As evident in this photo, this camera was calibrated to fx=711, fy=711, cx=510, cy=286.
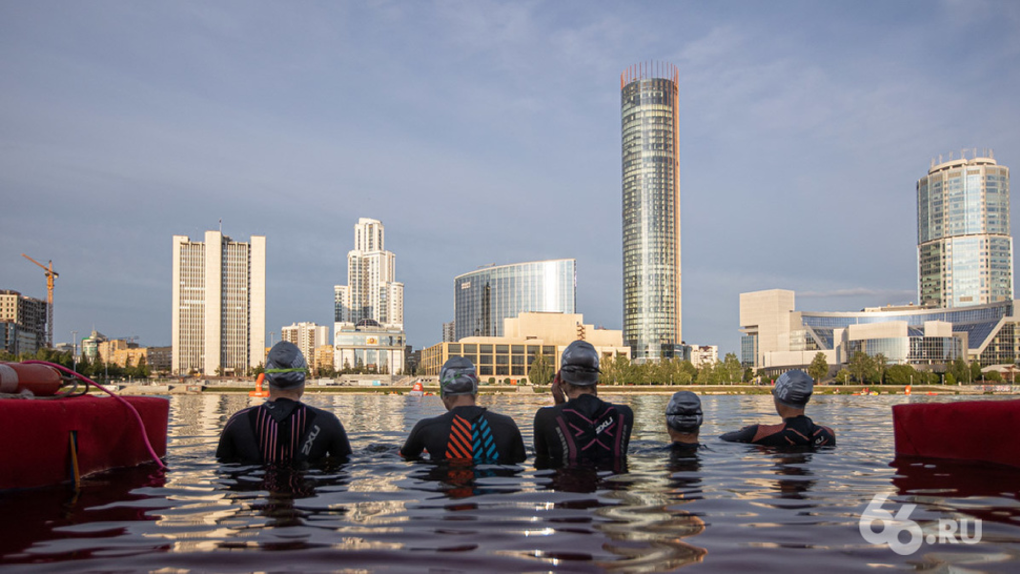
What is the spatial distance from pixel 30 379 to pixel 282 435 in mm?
2846

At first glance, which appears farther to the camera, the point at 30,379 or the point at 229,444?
the point at 229,444

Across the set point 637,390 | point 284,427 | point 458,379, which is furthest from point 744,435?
point 637,390

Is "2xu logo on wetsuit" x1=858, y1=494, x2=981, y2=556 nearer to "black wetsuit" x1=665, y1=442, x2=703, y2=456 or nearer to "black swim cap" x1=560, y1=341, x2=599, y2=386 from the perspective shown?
"black swim cap" x1=560, y1=341, x2=599, y2=386

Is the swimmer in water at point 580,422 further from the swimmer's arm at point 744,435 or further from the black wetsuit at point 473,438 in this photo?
the swimmer's arm at point 744,435

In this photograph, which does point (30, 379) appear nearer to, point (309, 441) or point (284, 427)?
point (284, 427)

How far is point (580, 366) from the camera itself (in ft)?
27.6

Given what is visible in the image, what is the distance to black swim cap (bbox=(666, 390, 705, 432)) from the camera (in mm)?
9930

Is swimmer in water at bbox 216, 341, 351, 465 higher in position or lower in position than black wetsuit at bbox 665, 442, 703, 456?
higher

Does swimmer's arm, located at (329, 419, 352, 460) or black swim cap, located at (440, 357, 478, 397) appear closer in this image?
black swim cap, located at (440, 357, 478, 397)

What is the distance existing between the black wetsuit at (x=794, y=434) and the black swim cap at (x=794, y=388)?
1.26ft

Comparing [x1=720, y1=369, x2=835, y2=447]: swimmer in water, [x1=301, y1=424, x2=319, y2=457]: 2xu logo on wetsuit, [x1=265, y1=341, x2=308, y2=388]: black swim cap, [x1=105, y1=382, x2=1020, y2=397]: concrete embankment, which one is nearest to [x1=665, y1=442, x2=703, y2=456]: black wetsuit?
[x1=720, y1=369, x2=835, y2=447]: swimmer in water

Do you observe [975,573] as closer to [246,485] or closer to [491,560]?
[491,560]

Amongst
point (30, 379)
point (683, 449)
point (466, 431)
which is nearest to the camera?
point (30, 379)

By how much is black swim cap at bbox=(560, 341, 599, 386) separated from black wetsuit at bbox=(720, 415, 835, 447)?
390 cm
